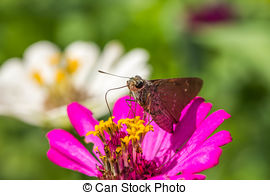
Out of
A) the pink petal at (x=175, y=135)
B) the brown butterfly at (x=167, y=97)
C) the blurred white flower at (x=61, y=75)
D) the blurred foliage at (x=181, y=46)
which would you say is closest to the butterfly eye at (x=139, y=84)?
the brown butterfly at (x=167, y=97)

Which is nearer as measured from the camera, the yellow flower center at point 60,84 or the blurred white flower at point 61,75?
the blurred white flower at point 61,75

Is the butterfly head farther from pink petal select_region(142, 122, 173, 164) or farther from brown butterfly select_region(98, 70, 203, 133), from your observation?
pink petal select_region(142, 122, 173, 164)

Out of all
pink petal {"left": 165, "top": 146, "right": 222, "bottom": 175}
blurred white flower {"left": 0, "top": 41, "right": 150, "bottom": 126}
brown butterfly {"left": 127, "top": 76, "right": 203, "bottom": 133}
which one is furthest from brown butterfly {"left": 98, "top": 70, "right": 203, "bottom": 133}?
blurred white flower {"left": 0, "top": 41, "right": 150, "bottom": 126}

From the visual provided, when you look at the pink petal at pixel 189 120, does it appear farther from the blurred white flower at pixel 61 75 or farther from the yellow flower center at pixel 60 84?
the yellow flower center at pixel 60 84

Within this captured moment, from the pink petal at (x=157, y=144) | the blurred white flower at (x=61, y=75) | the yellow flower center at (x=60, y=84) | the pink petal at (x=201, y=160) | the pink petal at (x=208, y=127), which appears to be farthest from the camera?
the yellow flower center at (x=60, y=84)

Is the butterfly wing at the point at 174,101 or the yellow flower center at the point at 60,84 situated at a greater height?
the yellow flower center at the point at 60,84

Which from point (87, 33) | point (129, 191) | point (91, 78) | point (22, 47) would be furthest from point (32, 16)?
point (129, 191)

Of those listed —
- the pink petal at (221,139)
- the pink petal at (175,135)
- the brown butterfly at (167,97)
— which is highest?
the brown butterfly at (167,97)

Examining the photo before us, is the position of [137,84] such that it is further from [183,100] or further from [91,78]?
[91,78]
